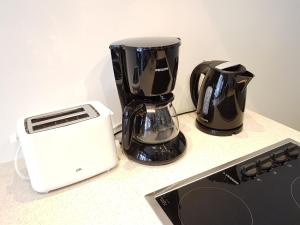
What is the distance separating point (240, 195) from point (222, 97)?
0.98ft

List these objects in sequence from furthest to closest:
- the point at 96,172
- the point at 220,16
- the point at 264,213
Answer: the point at 220,16
the point at 96,172
the point at 264,213

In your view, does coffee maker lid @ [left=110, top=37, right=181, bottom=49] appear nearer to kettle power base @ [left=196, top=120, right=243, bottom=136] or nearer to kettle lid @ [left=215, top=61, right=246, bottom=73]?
kettle lid @ [left=215, top=61, right=246, bottom=73]

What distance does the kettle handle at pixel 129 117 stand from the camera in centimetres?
63

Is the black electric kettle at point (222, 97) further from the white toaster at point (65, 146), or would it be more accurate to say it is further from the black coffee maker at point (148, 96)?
the white toaster at point (65, 146)

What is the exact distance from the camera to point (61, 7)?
2.21 ft

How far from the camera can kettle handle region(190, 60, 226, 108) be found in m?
0.83

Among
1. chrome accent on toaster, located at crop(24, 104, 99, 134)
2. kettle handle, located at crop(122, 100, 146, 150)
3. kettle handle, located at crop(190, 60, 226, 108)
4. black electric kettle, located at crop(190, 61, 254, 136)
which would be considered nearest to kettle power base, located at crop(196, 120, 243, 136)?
black electric kettle, located at crop(190, 61, 254, 136)

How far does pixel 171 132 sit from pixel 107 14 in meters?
0.39

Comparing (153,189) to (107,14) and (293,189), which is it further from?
(107,14)

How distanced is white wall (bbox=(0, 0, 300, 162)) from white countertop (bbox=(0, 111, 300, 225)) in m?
0.20

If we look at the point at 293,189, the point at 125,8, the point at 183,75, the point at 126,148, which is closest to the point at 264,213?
the point at 293,189

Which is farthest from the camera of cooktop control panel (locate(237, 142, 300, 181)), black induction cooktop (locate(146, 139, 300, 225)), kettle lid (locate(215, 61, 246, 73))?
kettle lid (locate(215, 61, 246, 73))

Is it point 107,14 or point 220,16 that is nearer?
point 107,14

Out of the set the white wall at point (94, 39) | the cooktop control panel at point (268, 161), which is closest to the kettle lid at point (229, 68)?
the white wall at point (94, 39)
